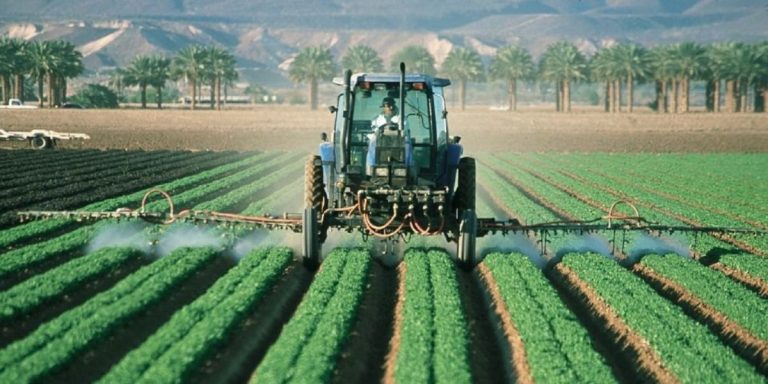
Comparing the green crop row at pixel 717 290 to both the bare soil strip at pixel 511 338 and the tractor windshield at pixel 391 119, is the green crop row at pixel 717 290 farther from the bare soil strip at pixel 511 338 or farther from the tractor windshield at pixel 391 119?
the tractor windshield at pixel 391 119

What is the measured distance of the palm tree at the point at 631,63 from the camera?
9469 centimetres

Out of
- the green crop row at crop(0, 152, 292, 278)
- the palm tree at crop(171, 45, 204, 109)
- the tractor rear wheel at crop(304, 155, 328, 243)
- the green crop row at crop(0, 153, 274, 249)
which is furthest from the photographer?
the palm tree at crop(171, 45, 204, 109)

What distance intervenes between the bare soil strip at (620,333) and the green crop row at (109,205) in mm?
9017

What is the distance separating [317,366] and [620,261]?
27.0ft

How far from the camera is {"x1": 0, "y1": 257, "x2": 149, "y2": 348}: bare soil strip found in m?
10.5

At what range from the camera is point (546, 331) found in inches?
413

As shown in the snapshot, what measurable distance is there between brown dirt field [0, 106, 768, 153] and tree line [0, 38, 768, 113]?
20.9 m

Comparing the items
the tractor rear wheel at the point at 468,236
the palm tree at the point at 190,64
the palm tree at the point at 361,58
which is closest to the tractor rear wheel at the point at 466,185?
the tractor rear wheel at the point at 468,236

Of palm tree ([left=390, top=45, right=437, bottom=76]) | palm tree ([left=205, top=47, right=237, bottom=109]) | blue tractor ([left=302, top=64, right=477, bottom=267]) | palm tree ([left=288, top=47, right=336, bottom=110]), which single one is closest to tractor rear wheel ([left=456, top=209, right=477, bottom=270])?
blue tractor ([left=302, top=64, right=477, bottom=267])

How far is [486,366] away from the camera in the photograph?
32.6 feet

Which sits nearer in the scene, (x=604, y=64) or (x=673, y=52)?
(x=673, y=52)

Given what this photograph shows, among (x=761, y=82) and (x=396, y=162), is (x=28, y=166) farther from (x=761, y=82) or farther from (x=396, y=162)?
(x=761, y=82)

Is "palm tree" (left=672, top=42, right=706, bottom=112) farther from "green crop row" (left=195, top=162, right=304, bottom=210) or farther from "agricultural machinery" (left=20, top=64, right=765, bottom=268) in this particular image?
"agricultural machinery" (left=20, top=64, right=765, bottom=268)

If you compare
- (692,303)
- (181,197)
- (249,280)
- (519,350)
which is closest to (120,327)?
(249,280)
